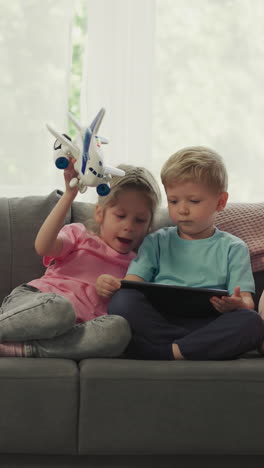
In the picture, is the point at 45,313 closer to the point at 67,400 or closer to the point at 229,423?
the point at 67,400

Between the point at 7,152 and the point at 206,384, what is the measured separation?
1671 millimetres

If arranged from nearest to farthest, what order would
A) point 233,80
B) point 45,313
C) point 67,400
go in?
point 67,400 < point 45,313 < point 233,80

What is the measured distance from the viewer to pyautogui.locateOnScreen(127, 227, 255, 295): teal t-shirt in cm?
210

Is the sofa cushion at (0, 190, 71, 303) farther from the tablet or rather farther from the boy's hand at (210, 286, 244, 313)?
the boy's hand at (210, 286, 244, 313)

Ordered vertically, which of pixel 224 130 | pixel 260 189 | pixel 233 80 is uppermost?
Result: pixel 233 80

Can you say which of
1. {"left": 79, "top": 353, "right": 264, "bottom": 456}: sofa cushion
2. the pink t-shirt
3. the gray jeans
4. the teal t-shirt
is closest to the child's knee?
→ the gray jeans

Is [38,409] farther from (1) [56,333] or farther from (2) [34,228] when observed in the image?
(2) [34,228]

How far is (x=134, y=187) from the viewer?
2.19m

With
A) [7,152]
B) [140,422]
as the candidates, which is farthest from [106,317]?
[7,152]

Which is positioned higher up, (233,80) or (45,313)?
(233,80)

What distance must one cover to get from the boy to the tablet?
0.02 meters

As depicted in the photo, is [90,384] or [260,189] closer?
[90,384]

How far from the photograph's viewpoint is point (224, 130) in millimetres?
3232

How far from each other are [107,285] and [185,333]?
0.25 metres
